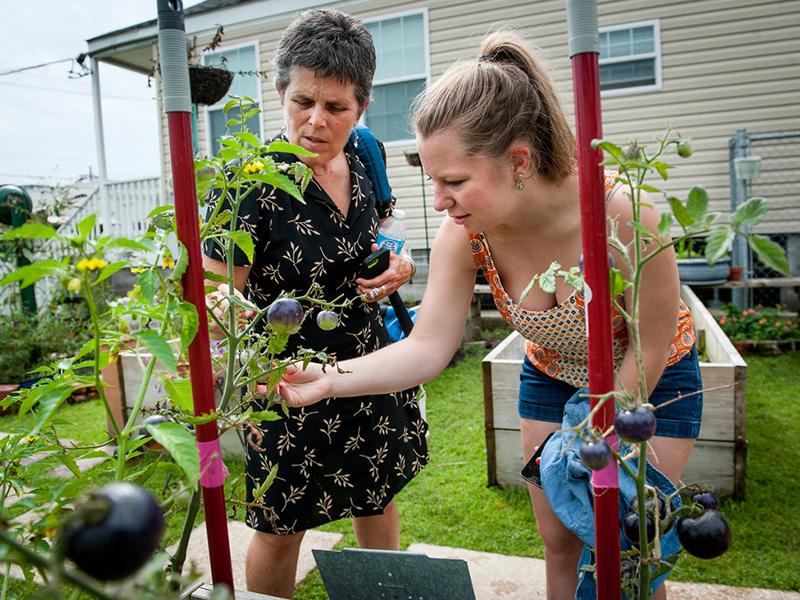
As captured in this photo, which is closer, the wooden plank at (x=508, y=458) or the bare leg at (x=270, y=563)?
the bare leg at (x=270, y=563)

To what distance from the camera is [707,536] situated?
2.30 feet

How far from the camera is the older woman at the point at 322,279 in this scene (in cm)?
169

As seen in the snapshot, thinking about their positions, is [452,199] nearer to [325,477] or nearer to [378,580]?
[378,580]

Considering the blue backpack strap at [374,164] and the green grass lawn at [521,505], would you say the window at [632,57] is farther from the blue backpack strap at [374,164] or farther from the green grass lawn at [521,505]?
the blue backpack strap at [374,164]

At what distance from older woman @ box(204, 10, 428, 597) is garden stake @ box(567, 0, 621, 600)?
1.05 meters

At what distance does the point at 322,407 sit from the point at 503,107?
3.06 feet

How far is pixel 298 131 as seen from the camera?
5.66ft

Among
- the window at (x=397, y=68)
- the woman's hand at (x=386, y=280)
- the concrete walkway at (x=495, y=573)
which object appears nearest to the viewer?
the woman's hand at (x=386, y=280)

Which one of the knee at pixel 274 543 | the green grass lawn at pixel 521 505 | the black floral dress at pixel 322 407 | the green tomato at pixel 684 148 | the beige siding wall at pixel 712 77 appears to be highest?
the beige siding wall at pixel 712 77

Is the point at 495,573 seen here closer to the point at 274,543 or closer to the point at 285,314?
the point at 274,543

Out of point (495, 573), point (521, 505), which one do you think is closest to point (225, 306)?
point (495, 573)

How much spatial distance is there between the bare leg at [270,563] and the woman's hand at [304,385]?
2.30 feet

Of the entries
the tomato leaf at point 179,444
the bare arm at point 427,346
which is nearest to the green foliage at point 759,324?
the bare arm at point 427,346

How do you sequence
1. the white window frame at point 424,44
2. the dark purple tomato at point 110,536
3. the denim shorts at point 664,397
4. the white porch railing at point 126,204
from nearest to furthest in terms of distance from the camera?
1. the dark purple tomato at point 110,536
2. the denim shorts at point 664,397
3. the white window frame at point 424,44
4. the white porch railing at point 126,204
